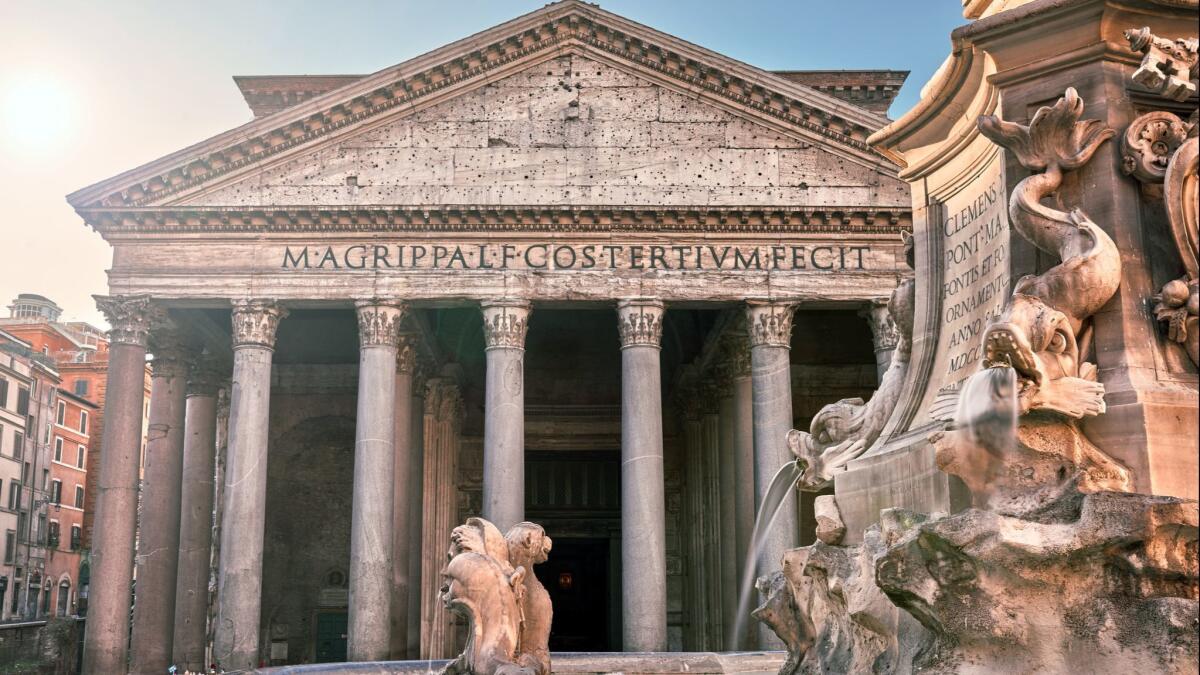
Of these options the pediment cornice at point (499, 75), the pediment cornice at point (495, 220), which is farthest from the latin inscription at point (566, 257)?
the pediment cornice at point (499, 75)

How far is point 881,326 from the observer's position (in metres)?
20.0

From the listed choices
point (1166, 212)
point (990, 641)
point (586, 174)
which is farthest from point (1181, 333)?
point (586, 174)

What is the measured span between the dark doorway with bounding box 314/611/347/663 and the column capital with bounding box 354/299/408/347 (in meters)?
9.71

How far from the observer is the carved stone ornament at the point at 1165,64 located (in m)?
4.22

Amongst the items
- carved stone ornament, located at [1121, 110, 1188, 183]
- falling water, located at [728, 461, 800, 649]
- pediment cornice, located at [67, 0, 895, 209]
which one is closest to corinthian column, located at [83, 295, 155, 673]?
pediment cornice, located at [67, 0, 895, 209]

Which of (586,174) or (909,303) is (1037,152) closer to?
(909,303)

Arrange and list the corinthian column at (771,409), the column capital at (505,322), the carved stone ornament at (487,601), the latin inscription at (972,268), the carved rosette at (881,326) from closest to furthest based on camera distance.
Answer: the latin inscription at (972,268)
the carved stone ornament at (487,601)
the corinthian column at (771,409)
the column capital at (505,322)
the carved rosette at (881,326)

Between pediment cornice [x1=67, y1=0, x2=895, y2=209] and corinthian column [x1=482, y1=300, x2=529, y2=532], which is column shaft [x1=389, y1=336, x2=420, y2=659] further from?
pediment cornice [x1=67, y1=0, x2=895, y2=209]

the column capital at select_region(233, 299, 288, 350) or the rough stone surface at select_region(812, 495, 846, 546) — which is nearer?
the rough stone surface at select_region(812, 495, 846, 546)

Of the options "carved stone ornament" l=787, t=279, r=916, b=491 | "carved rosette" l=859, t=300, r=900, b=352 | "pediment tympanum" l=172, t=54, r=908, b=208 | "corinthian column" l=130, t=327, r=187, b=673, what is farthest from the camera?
"corinthian column" l=130, t=327, r=187, b=673

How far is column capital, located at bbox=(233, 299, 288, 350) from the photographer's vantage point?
19688 mm

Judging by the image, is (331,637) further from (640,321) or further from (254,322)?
(640,321)

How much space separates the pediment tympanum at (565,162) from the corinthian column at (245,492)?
7.35 feet

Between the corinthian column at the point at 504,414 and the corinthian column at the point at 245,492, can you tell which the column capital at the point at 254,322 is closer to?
the corinthian column at the point at 245,492
